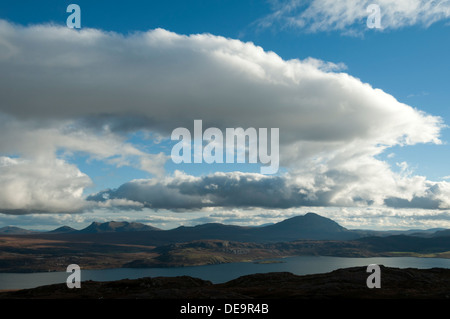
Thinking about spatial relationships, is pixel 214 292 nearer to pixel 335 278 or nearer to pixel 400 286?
pixel 335 278

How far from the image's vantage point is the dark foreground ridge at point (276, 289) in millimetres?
81000

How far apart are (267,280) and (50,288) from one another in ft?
234

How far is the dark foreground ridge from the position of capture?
81000 millimetres

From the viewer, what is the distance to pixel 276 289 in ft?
324
